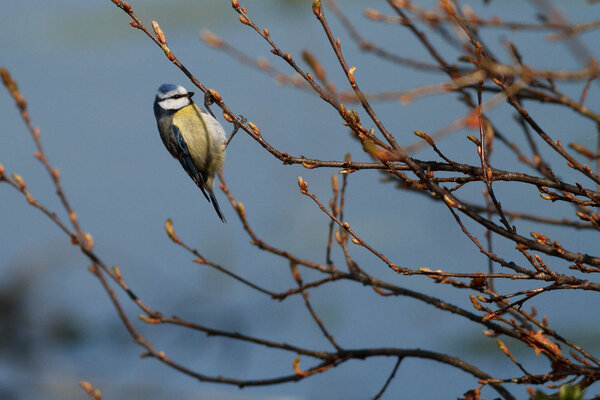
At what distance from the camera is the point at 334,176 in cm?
223

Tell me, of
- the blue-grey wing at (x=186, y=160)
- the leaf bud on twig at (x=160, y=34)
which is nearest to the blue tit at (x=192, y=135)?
the blue-grey wing at (x=186, y=160)

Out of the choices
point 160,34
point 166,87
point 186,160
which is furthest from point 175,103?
point 160,34

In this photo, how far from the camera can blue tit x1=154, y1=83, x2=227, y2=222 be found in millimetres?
3221

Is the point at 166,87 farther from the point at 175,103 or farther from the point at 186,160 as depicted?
the point at 186,160

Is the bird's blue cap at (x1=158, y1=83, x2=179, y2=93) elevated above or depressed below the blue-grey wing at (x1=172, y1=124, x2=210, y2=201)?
above

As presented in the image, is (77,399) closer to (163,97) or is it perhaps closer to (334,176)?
A: (334,176)

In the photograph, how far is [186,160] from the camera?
3223 millimetres

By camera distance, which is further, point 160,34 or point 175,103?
point 175,103

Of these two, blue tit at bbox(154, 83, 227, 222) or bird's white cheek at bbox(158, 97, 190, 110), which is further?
bird's white cheek at bbox(158, 97, 190, 110)

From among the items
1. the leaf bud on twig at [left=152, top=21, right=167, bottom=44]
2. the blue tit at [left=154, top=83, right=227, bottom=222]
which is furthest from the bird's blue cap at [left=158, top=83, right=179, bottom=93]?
the leaf bud on twig at [left=152, top=21, right=167, bottom=44]

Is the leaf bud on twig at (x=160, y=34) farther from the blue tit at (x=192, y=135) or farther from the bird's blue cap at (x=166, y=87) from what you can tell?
the bird's blue cap at (x=166, y=87)

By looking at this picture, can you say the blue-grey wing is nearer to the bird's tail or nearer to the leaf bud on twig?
the bird's tail

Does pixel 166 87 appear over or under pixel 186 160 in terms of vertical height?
over

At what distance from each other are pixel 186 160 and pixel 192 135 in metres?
0.15
